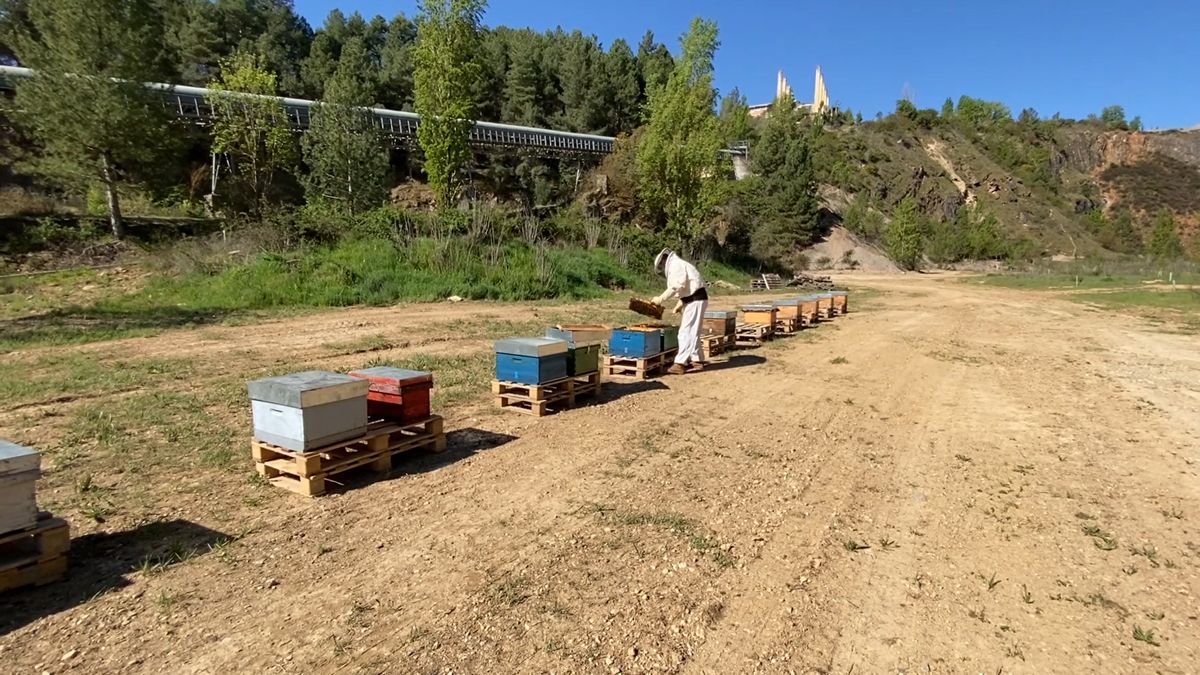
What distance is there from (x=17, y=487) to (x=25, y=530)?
30 cm

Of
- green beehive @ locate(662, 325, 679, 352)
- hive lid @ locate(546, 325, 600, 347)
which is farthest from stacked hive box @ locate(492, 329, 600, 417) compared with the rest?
green beehive @ locate(662, 325, 679, 352)

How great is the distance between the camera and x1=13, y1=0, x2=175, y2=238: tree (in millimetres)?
22656

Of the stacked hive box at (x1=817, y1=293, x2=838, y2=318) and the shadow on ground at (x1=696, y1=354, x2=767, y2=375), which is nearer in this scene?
the shadow on ground at (x1=696, y1=354, x2=767, y2=375)

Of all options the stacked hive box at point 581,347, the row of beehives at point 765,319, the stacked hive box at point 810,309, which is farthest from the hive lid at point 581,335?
the stacked hive box at point 810,309

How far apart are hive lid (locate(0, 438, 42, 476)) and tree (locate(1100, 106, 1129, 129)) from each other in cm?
16708

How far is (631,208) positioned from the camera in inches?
1592

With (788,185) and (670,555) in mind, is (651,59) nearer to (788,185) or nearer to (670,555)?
(788,185)

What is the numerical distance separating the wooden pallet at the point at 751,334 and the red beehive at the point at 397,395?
10312 mm

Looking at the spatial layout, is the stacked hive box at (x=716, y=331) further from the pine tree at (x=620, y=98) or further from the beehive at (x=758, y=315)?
the pine tree at (x=620, y=98)

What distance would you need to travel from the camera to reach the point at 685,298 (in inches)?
450

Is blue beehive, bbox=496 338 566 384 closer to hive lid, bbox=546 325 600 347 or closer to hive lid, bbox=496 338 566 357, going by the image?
hive lid, bbox=496 338 566 357

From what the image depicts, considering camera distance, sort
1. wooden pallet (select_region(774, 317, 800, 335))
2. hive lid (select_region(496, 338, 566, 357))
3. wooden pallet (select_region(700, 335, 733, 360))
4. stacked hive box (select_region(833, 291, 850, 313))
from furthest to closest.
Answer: stacked hive box (select_region(833, 291, 850, 313)), wooden pallet (select_region(774, 317, 800, 335)), wooden pallet (select_region(700, 335, 733, 360)), hive lid (select_region(496, 338, 566, 357))

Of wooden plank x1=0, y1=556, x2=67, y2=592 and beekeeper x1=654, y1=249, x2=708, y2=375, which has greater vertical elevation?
beekeeper x1=654, y1=249, x2=708, y2=375

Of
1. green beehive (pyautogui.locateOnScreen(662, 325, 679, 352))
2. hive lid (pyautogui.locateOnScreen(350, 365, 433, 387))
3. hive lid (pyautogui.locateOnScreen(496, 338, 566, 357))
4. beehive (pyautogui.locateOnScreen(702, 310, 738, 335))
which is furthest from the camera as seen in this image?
beehive (pyautogui.locateOnScreen(702, 310, 738, 335))
